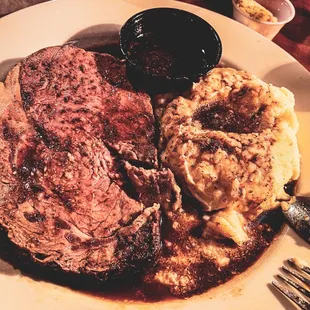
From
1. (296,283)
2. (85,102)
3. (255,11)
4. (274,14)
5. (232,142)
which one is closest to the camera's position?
(296,283)

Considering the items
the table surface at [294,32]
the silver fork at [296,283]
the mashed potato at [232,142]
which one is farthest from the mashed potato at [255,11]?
the silver fork at [296,283]

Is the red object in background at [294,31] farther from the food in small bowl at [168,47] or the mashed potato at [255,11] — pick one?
the food in small bowl at [168,47]

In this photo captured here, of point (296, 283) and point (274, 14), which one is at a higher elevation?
point (274, 14)

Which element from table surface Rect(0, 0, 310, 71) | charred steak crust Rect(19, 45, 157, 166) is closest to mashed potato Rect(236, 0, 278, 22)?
table surface Rect(0, 0, 310, 71)

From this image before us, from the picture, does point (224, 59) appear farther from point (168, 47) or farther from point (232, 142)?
point (232, 142)

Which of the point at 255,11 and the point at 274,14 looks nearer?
the point at 255,11

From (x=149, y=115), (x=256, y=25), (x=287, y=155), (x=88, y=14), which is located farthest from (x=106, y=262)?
(x=256, y=25)

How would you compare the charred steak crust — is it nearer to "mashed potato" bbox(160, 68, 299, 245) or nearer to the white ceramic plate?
"mashed potato" bbox(160, 68, 299, 245)

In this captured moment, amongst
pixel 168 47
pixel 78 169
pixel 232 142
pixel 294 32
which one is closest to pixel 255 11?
pixel 294 32
